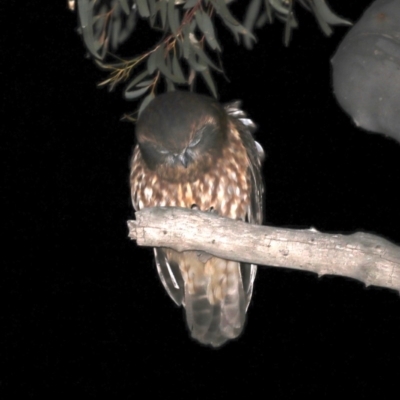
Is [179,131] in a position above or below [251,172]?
above

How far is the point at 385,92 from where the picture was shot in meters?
1.62

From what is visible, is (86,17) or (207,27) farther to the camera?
(207,27)

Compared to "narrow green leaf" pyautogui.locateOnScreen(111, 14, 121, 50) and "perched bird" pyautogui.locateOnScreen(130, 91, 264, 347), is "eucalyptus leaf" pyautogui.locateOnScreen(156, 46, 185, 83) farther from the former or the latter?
"narrow green leaf" pyautogui.locateOnScreen(111, 14, 121, 50)

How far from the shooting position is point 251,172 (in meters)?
3.10

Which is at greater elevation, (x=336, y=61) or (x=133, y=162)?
(x=336, y=61)

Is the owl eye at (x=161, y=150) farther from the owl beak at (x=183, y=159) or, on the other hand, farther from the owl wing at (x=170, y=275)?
the owl wing at (x=170, y=275)

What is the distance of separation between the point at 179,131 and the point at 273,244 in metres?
0.80

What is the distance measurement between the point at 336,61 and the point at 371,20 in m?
0.11

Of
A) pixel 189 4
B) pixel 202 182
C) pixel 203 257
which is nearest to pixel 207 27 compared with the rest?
pixel 189 4

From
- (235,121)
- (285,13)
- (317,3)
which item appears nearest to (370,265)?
(317,3)

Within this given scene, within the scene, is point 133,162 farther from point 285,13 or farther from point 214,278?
point 285,13

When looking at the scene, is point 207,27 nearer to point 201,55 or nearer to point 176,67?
point 201,55

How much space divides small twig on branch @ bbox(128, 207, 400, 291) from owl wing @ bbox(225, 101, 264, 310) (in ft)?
3.02

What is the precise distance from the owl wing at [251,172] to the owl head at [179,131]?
0.22 meters
